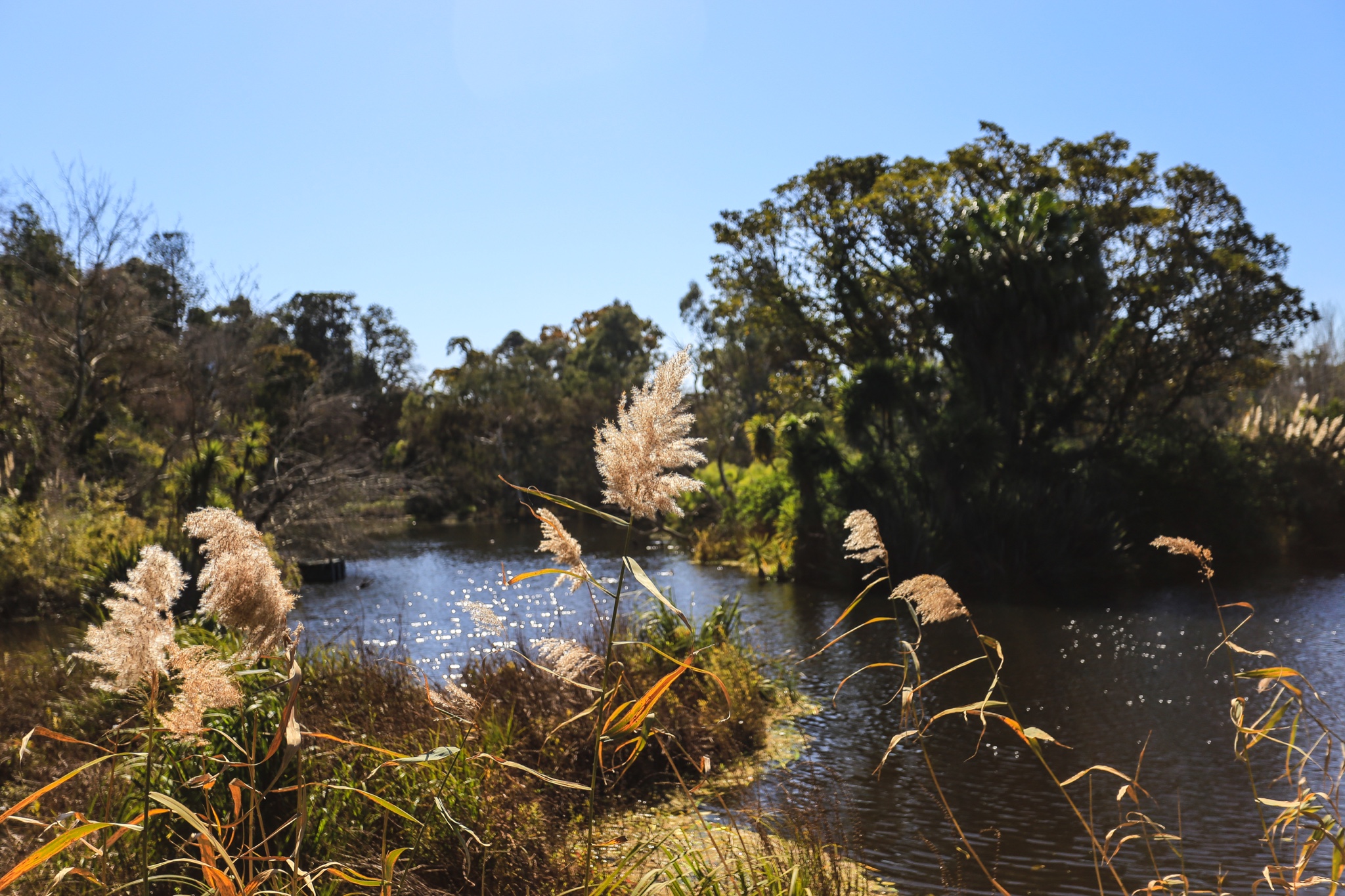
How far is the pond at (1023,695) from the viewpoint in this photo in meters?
4.97

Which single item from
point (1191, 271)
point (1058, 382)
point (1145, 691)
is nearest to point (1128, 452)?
point (1058, 382)

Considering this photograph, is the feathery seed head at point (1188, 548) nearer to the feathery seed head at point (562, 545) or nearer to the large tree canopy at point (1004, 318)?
the feathery seed head at point (562, 545)

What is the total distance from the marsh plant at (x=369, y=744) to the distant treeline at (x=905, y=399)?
7503mm

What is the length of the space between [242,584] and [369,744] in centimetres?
231

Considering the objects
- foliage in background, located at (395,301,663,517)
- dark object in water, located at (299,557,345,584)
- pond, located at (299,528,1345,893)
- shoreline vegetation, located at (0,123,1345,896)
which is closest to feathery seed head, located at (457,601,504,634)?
shoreline vegetation, located at (0,123,1345,896)

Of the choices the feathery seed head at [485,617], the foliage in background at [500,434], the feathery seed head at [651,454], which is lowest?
the feathery seed head at [485,617]

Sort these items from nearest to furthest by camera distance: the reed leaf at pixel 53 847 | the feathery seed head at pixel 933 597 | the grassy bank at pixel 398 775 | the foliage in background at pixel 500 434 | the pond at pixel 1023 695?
the reed leaf at pixel 53 847 → the feathery seed head at pixel 933 597 → the grassy bank at pixel 398 775 → the pond at pixel 1023 695 → the foliage in background at pixel 500 434

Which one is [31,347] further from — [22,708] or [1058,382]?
[1058,382]

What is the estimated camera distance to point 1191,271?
785 inches

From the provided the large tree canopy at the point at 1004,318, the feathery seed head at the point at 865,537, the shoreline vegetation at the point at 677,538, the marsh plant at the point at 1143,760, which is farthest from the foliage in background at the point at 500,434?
the feathery seed head at the point at 865,537

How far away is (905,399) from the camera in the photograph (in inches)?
632

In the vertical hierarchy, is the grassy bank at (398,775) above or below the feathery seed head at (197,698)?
below

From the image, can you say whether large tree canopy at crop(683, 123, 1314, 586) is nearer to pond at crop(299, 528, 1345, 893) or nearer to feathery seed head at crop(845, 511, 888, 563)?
pond at crop(299, 528, 1345, 893)

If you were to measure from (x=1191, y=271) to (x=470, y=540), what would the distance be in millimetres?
20004
